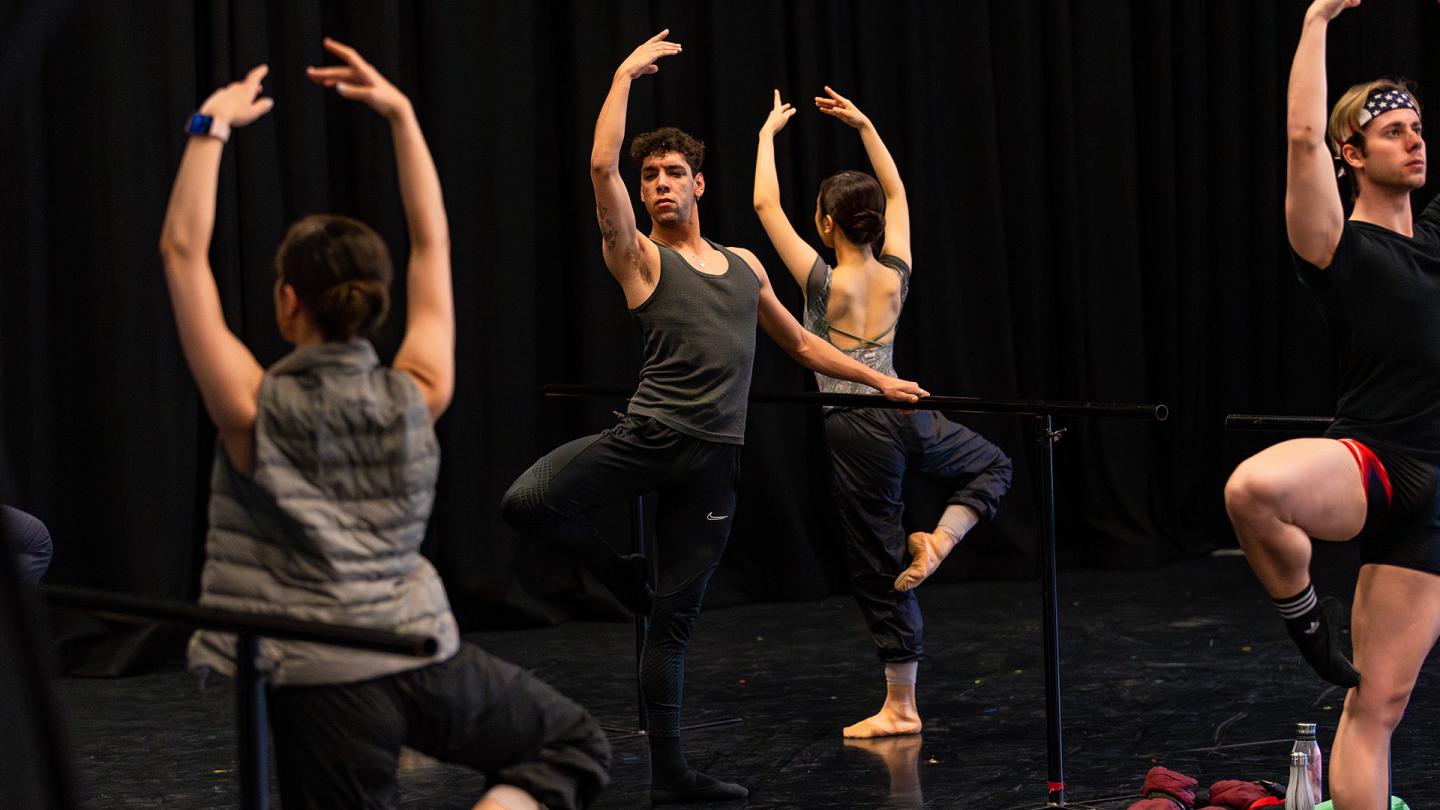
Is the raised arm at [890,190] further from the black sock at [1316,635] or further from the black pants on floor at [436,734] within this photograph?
the black pants on floor at [436,734]

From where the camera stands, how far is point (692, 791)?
151 inches

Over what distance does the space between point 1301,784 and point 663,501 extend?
4.85 ft

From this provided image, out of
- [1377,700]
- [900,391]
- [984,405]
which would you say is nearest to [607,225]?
[900,391]

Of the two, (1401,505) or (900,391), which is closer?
(1401,505)

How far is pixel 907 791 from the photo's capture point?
3922mm

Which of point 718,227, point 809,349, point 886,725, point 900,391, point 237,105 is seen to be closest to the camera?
point 237,105

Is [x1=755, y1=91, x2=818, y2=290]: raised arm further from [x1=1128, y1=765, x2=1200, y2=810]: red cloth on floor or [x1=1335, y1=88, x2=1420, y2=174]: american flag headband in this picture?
[x1=1335, y1=88, x2=1420, y2=174]: american flag headband

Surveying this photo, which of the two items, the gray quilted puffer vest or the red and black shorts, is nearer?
the gray quilted puffer vest

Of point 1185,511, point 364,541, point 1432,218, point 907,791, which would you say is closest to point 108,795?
point 907,791

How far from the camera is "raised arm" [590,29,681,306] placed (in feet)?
11.1

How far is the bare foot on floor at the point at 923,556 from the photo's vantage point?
4277 mm

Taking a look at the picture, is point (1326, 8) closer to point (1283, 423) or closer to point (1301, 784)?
point (1283, 423)

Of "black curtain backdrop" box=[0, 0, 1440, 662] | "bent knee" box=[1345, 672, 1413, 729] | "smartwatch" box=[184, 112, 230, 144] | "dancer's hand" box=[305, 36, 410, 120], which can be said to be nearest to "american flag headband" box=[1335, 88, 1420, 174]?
"bent knee" box=[1345, 672, 1413, 729]

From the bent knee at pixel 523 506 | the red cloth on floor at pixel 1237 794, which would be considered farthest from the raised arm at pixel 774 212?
the red cloth on floor at pixel 1237 794
